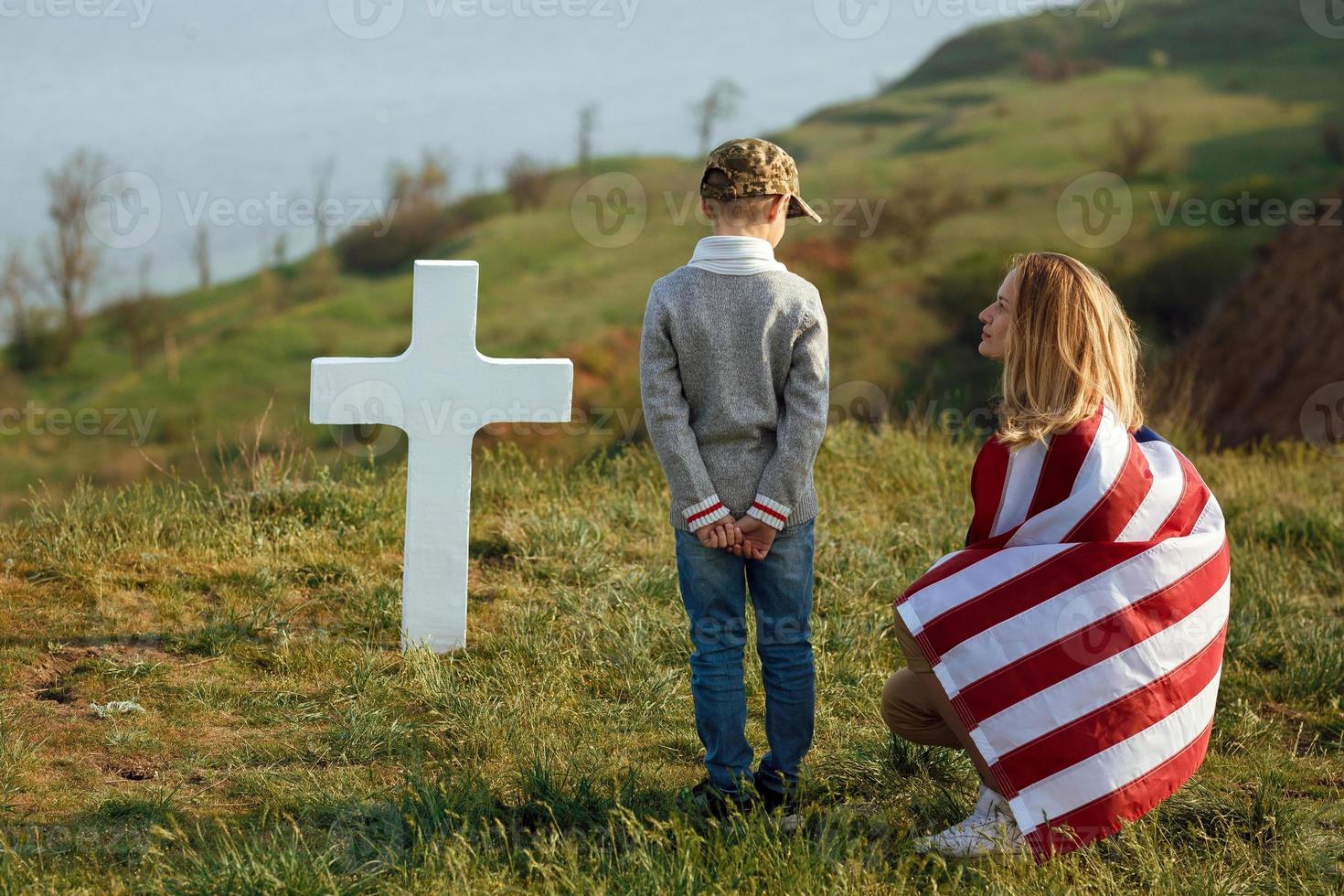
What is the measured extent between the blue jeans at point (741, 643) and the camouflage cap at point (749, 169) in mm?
871

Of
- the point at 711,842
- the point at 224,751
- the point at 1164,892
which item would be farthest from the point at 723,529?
the point at 224,751

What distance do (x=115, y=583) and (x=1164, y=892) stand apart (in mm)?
3876

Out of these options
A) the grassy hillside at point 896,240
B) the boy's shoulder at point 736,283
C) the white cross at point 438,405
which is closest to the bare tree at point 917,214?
the grassy hillside at point 896,240

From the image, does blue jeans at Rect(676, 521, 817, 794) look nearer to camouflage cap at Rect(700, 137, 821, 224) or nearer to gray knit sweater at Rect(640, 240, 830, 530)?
gray knit sweater at Rect(640, 240, 830, 530)

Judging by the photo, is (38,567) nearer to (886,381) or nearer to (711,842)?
(711,842)

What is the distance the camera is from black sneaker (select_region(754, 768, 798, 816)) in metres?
3.25

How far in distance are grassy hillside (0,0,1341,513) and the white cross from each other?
2429cm

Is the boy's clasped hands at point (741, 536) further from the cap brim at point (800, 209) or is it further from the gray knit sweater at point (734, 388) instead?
the cap brim at point (800, 209)

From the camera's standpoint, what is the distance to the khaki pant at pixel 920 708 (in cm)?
290

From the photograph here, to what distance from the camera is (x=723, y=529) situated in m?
3.01

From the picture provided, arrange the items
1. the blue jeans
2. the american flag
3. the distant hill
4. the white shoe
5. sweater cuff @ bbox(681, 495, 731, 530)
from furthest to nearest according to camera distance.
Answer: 1. the distant hill
2. the blue jeans
3. sweater cuff @ bbox(681, 495, 731, 530)
4. the white shoe
5. the american flag

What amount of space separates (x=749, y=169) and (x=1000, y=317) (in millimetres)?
744

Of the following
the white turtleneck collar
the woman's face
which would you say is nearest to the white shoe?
the woman's face

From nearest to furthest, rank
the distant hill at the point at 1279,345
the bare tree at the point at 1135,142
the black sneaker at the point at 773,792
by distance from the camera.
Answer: the black sneaker at the point at 773,792, the distant hill at the point at 1279,345, the bare tree at the point at 1135,142
